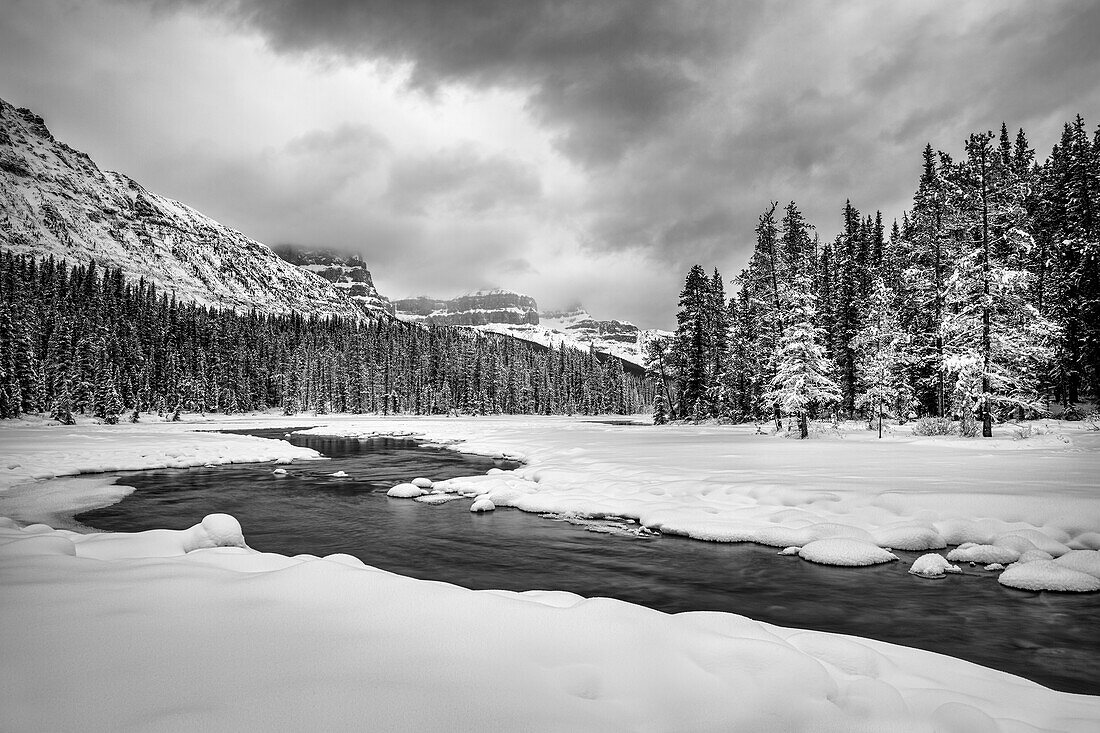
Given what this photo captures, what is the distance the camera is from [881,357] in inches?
1380

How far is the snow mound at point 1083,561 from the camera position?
8.02 metres

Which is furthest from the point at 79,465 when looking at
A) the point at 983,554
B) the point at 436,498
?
the point at 983,554

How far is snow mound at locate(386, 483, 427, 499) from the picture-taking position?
55.9 feet

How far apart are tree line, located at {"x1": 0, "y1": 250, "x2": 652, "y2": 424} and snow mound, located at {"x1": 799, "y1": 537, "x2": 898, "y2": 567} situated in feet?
255

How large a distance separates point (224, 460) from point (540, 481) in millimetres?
18409

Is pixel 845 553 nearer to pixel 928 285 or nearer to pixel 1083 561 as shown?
pixel 1083 561

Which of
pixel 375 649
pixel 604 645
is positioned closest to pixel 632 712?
pixel 604 645

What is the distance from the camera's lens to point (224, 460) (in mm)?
26328

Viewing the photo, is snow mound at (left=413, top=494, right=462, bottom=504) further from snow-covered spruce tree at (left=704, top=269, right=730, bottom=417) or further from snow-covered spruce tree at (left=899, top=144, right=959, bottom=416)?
snow-covered spruce tree at (left=704, top=269, right=730, bottom=417)

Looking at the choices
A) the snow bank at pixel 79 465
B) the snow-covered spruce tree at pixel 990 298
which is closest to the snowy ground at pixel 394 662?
the snow bank at pixel 79 465

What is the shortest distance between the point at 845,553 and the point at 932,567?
1.29 m

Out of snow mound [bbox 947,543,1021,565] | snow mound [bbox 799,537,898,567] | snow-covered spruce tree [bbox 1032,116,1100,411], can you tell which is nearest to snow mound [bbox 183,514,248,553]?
snow mound [bbox 799,537,898,567]

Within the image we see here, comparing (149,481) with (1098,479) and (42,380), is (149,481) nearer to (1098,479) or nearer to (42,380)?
(1098,479)

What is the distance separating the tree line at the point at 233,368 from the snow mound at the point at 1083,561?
81090 mm
